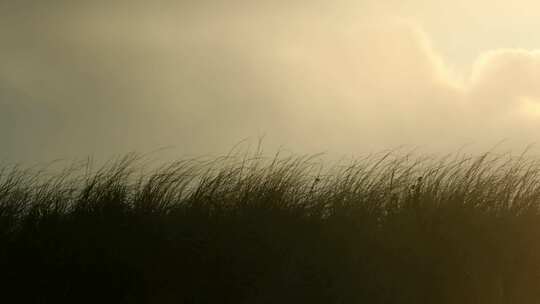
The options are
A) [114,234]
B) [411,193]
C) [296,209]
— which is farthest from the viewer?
[411,193]

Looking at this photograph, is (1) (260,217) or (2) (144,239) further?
(1) (260,217)

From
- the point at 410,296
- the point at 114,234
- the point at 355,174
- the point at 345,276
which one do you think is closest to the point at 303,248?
the point at 345,276

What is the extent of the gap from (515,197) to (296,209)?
3.07 m

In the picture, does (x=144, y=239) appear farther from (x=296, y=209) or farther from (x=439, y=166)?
(x=439, y=166)

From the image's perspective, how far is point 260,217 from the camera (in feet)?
32.5

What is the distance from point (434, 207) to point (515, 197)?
64.5 inches

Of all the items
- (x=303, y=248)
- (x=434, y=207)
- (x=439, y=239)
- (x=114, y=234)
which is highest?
(x=434, y=207)

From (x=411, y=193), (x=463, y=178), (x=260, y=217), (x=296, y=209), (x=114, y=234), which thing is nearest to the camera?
(x=114, y=234)

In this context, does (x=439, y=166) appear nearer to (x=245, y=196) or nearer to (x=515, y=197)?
(x=515, y=197)

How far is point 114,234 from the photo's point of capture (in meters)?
9.29

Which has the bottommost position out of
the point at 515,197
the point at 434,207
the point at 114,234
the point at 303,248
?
the point at 114,234

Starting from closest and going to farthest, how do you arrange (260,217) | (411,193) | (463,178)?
(260,217), (411,193), (463,178)

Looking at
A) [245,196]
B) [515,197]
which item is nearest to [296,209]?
[245,196]

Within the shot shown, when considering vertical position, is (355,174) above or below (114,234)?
above
